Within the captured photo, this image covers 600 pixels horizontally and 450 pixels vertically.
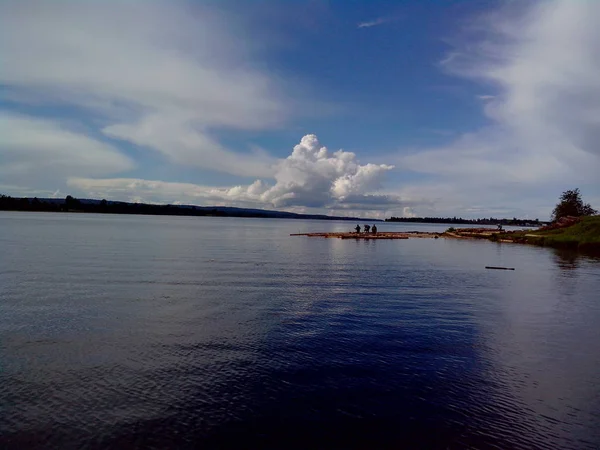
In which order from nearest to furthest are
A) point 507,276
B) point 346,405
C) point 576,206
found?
point 346,405
point 507,276
point 576,206

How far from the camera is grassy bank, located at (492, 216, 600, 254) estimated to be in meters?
76.6

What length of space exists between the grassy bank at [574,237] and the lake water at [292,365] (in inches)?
2027

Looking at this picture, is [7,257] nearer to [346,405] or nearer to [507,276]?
[346,405]

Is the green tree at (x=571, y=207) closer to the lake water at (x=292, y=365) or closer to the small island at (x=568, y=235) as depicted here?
the small island at (x=568, y=235)

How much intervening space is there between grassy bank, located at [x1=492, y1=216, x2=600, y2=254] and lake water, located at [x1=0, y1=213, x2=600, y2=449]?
2027 inches

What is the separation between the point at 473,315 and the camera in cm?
2548

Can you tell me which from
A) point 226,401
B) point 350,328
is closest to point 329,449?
point 226,401

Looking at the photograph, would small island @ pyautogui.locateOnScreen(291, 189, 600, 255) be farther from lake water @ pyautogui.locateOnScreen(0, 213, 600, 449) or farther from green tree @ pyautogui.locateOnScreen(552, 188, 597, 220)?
lake water @ pyautogui.locateOnScreen(0, 213, 600, 449)

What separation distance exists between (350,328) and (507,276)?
27917 mm

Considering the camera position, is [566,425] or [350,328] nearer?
[566,425]

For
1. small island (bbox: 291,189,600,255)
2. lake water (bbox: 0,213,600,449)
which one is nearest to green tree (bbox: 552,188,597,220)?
small island (bbox: 291,189,600,255)

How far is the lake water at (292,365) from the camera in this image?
11.9 meters

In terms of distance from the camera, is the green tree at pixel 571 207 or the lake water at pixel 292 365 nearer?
the lake water at pixel 292 365

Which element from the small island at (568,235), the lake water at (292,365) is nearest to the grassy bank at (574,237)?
the small island at (568,235)
